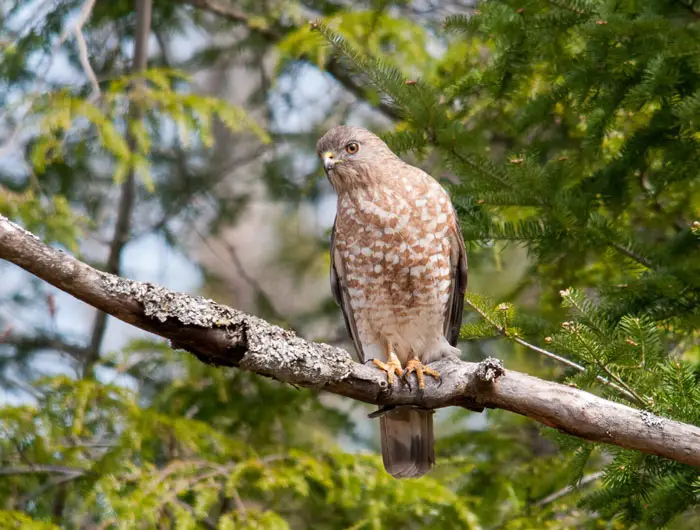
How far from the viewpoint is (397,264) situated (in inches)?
179

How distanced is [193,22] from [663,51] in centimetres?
520

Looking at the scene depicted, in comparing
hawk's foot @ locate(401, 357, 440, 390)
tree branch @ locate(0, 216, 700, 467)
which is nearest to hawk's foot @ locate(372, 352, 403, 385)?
hawk's foot @ locate(401, 357, 440, 390)

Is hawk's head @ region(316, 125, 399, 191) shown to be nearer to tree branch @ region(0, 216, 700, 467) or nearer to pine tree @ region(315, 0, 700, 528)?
pine tree @ region(315, 0, 700, 528)

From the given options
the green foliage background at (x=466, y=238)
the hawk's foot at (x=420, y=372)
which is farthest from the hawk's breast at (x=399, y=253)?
the hawk's foot at (x=420, y=372)

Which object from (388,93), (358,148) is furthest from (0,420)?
(388,93)

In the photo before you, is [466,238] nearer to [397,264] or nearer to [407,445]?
[397,264]

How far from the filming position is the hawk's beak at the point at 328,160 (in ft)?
15.9

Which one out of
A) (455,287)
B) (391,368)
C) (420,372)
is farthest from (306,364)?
(455,287)

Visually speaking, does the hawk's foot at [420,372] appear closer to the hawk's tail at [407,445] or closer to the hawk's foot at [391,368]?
the hawk's foot at [391,368]

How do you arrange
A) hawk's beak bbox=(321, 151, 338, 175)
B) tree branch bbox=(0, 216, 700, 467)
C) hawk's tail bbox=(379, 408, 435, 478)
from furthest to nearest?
hawk's beak bbox=(321, 151, 338, 175) < hawk's tail bbox=(379, 408, 435, 478) < tree branch bbox=(0, 216, 700, 467)

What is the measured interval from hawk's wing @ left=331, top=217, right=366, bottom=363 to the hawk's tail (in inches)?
20.4

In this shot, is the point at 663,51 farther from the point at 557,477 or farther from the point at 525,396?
the point at 557,477

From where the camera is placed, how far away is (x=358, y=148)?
4.87 meters

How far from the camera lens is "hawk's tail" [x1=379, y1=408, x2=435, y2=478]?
470 cm
